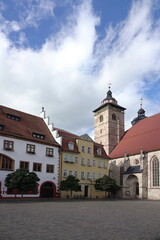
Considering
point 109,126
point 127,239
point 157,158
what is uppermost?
point 109,126

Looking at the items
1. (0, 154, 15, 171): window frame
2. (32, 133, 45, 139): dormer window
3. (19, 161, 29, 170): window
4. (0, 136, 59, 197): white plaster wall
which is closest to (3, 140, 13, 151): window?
(0, 136, 59, 197): white plaster wall

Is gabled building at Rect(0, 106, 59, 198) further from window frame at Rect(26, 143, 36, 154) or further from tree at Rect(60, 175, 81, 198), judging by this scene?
tree at Rect(60, 175, 81, 198)

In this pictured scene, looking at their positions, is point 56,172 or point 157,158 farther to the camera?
point 157,158

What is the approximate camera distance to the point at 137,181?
151 ft

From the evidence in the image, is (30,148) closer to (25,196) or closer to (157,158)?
A: (25,196)

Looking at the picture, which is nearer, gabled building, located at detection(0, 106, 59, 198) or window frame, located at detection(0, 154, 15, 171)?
window frame, located at detection(0, 154, 15, 171)

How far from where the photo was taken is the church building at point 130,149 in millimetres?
43125

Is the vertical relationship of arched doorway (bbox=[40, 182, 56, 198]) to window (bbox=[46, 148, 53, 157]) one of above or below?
below

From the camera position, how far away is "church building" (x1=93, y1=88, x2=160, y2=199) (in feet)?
141

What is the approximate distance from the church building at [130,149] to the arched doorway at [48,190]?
52.7 feet

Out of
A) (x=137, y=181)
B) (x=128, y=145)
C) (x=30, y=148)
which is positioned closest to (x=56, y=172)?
(x=30, y=148)

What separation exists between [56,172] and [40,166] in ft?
10.2

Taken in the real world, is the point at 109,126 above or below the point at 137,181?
above

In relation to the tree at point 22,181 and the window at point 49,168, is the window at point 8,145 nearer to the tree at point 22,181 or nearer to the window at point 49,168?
the tree at point 22,181
